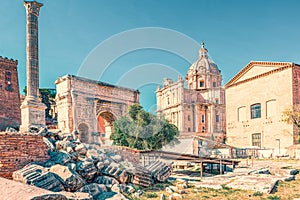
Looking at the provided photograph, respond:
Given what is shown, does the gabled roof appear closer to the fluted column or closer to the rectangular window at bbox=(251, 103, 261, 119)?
the rectangular window at bbox=(251, 103, 261, 119)

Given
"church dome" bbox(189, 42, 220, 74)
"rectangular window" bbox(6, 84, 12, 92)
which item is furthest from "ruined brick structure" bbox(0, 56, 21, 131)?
"church dome" bbox(189, 42, 220, 74)

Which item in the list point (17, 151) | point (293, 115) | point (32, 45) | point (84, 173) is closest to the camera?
point (17, 151)

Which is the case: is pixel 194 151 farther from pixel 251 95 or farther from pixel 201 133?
pixel 201 133

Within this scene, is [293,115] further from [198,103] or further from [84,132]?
[198,103]

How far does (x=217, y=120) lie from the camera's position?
54.6 meters

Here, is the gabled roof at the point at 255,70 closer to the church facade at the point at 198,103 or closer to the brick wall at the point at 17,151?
the church facade at the point at 198,103

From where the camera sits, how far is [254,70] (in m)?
32.7

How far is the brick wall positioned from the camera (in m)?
8.25

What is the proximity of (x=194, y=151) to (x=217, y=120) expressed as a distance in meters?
25.9

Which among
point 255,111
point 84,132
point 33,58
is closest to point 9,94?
point 84,132

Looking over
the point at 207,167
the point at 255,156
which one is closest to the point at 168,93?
the point at 255,156

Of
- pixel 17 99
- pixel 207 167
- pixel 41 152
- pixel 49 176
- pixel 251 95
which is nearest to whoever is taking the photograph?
pixel 49 176

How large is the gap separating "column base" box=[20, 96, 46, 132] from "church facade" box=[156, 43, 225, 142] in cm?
3650

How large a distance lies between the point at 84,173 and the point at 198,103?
149 ft
